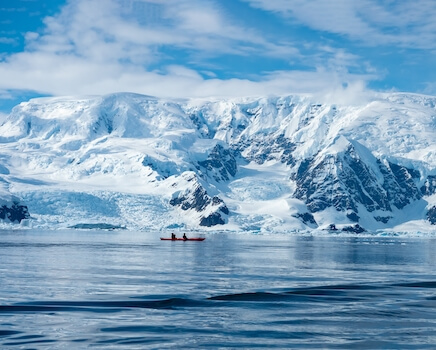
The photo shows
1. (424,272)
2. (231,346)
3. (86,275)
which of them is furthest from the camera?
(424,272)

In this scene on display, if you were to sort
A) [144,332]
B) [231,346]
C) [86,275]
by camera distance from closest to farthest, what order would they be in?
[231,346] < [144,332] < [86,275]

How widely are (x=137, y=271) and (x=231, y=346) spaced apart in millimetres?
29138

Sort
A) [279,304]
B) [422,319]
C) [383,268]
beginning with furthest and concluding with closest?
[383,268]
[279,304]
[422,319]

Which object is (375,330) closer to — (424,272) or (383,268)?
(424,272)

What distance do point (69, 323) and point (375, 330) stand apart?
12.3 meters

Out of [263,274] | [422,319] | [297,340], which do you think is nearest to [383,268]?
[263,274]

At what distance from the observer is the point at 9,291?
127 feet

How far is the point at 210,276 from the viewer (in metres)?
51.6

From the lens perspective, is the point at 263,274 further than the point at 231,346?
Yes

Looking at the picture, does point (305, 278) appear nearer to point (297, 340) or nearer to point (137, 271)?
point (137, 271)

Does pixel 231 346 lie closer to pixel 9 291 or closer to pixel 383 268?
pixel 9 291

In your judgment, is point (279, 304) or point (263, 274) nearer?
point (279, 304)

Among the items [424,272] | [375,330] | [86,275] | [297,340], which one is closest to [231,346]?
[297,340]

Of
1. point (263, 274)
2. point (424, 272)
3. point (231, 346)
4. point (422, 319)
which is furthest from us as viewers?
point (424, 272)
